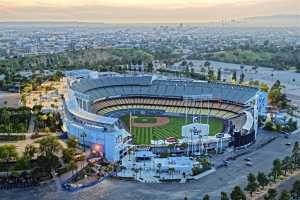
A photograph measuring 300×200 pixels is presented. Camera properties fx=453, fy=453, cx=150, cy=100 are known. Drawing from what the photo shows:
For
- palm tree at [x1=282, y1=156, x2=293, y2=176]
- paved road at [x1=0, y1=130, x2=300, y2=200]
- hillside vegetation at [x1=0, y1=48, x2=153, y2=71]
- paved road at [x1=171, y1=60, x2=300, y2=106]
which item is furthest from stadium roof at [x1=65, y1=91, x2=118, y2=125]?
hillside vegetation at [x1=0, y1=48, x2=153, y2=71]

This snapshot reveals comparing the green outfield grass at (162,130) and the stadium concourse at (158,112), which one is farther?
the green outfield grass at (162,130)

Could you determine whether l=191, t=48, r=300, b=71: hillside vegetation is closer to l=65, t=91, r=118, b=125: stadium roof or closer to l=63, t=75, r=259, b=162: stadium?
l=63, t=75, r=259, b=162: stadium

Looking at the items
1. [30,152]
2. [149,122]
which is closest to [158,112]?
[149,122]

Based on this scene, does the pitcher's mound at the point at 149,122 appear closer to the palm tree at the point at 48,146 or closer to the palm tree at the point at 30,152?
the palm tree at the point at 48,146

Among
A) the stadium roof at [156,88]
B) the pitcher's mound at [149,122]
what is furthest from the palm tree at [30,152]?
the stadium roof at [156,88]

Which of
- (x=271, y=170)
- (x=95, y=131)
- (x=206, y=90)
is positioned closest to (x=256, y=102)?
(x=206, y=90)

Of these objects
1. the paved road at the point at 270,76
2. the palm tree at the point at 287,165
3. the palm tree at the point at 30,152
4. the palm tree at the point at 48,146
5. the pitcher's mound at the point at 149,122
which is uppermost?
the palm tree at the point at 48,146

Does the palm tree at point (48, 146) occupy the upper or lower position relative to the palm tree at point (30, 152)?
upper
